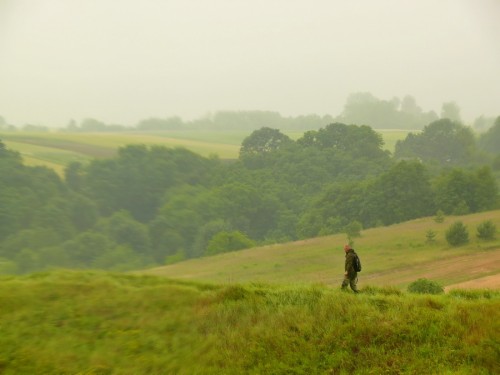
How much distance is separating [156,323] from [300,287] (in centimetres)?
448

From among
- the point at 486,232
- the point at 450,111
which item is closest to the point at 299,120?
the point at 450,111

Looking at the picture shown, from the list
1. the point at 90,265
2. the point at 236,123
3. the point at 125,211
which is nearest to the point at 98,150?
the point at 125,211

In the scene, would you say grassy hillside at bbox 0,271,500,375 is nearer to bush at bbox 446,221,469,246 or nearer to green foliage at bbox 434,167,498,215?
bush at bbox 446,221,469,246

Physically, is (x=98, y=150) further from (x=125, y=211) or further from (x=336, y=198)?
(x=336, y=198)

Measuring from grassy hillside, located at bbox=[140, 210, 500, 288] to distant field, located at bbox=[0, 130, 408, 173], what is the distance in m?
48.4

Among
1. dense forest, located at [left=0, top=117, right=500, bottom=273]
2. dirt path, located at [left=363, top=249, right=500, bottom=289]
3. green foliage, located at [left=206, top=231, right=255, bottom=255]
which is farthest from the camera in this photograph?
dense forest, located at [left=0, top=117, right=500, bottom=273]

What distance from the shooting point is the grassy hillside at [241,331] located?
1067cm

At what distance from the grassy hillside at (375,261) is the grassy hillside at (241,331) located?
610 inches

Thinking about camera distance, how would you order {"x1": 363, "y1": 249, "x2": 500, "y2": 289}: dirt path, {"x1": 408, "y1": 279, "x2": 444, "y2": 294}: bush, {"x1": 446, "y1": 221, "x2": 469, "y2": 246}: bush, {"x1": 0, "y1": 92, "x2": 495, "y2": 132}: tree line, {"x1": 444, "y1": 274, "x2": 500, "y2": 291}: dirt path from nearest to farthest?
{"x1": 408, "y1": 279, "x2": 444, "y2": 294}: bush
{"x1": 444, "y1": 274, "x2": 500, "y2": 291}: dirt path
{"x1": 363, "y1": 249, "x2": 500, "y2": 289}: dirt path
{"x1": 446, "y1": 221, "x2": 469, "y2": 246}: bush
{"x1": 0, "y1": 92, "x2": 495, "y2": 132}: tree line

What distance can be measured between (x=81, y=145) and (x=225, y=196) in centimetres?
4055

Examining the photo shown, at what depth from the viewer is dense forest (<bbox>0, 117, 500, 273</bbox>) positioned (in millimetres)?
64438

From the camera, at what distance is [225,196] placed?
81062mm

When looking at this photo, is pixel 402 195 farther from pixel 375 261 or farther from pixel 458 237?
pixel 375 261

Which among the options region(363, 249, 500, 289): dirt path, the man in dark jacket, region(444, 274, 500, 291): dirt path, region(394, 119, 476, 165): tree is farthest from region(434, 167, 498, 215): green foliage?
the man in dark jacket
